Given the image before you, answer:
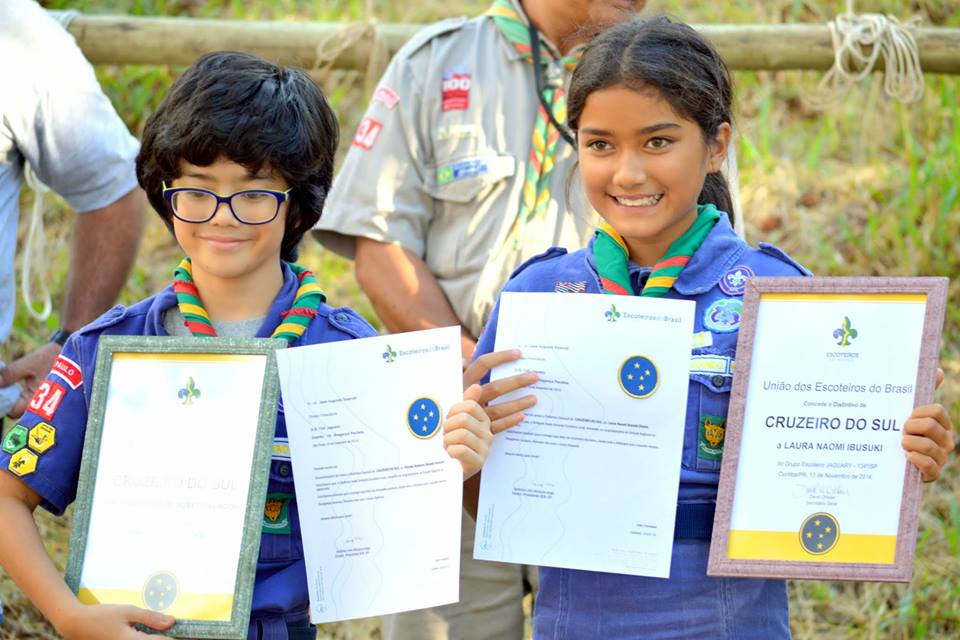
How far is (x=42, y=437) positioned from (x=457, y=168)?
54.6 inches

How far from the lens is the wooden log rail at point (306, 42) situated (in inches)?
175

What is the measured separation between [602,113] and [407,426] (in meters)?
0.71

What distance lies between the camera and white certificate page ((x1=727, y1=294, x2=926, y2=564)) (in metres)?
2.30

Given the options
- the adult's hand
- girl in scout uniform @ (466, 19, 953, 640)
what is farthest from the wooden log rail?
girl in scout uniform @ (466, 19, 953, 640)

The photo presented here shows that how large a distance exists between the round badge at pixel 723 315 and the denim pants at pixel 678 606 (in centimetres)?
40

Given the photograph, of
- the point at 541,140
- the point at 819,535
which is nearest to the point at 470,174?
the point at 541,140

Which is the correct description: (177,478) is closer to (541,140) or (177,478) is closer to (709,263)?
(709,263)

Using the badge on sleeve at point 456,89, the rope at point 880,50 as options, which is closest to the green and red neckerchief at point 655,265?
the badge on sleeve at point 456,89

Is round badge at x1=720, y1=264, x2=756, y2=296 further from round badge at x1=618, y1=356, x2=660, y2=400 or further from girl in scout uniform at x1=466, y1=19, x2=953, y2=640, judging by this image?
round badge at x1=618, y1=356, x2=660, y2=400

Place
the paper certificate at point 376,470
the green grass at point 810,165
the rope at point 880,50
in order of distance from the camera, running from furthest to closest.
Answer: the green grass at point 810,165
the rope at point 880,50
the paper certificate at point 376,470

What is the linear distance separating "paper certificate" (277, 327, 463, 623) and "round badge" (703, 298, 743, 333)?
0.49 metres

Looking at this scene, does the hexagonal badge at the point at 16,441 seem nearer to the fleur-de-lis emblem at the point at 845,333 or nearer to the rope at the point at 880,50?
the fleur-de-lis emblem at the point at 845,333

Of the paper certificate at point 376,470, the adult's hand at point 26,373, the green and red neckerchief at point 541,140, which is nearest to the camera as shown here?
the paper certificate at point 376,470

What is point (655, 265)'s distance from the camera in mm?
2580
